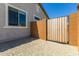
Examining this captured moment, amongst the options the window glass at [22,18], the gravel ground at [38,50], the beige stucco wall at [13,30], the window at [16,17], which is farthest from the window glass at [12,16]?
the gravel ground at [38,50]

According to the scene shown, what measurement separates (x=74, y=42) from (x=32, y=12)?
7233mm

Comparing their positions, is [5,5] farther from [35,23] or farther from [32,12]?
[32,12]

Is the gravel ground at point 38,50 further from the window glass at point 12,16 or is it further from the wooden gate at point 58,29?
the window glass at point 12,16

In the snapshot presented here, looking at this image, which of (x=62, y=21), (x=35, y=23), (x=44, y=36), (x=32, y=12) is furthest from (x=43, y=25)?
(x=32, y=12)

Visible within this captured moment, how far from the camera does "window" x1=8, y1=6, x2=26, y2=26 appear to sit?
916 cm

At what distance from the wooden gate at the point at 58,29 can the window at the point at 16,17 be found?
2.61 m

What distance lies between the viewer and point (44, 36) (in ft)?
34.2

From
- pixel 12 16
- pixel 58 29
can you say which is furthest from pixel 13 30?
pixel 58 29

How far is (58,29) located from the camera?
8.80 metres

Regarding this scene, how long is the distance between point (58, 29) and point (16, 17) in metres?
3.69

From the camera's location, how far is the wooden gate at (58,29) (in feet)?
26.4

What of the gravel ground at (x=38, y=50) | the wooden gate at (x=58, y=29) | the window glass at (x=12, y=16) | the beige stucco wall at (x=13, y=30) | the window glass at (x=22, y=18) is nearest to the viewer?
the gravel ground at (x=38, y=50)

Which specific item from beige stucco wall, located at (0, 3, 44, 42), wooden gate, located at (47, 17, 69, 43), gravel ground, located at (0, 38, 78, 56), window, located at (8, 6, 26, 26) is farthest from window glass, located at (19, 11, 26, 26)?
gravel ground, located at (0, 38, 78, 56)

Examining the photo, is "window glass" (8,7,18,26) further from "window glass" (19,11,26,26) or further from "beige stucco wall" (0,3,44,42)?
"window glass" (19,11,26,26)
